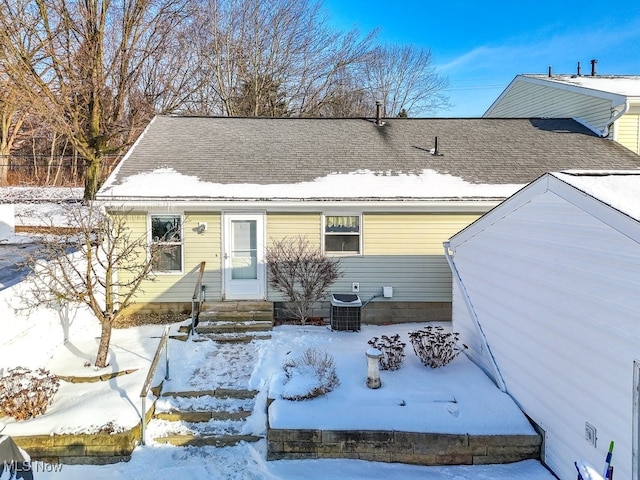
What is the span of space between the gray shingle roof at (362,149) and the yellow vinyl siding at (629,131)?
1.62 feet

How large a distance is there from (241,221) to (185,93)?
16.6 meters

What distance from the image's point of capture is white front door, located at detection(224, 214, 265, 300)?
31.9ft

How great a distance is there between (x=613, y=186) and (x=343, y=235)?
19.8ft

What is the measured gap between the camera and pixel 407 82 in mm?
33656

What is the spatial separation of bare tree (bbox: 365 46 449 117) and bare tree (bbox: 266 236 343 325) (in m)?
25.4

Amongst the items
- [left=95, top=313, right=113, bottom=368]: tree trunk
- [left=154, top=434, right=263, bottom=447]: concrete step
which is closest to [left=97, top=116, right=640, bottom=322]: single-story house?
[left=95, top=313, right=113, bottom=368]: tree trunk

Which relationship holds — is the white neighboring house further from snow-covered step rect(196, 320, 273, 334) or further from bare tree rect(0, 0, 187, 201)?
bare tree rect(0, 0, 187, 201)

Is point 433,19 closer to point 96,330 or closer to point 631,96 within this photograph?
point 631,96

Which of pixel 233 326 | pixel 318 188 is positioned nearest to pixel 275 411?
pixel 233 326

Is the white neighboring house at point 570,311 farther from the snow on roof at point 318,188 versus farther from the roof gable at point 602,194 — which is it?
the snow on roof at point 318,188

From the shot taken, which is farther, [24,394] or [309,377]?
[309,377]

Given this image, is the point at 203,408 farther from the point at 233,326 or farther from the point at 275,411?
the point at 233,326

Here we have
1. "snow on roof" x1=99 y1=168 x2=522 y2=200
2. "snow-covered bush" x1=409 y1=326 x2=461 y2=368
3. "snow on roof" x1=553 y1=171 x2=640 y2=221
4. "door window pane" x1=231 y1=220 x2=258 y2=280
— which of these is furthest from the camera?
"door window pane" x1=231 y1=220 x2=258 y2=280

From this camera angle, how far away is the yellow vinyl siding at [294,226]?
973 cm
